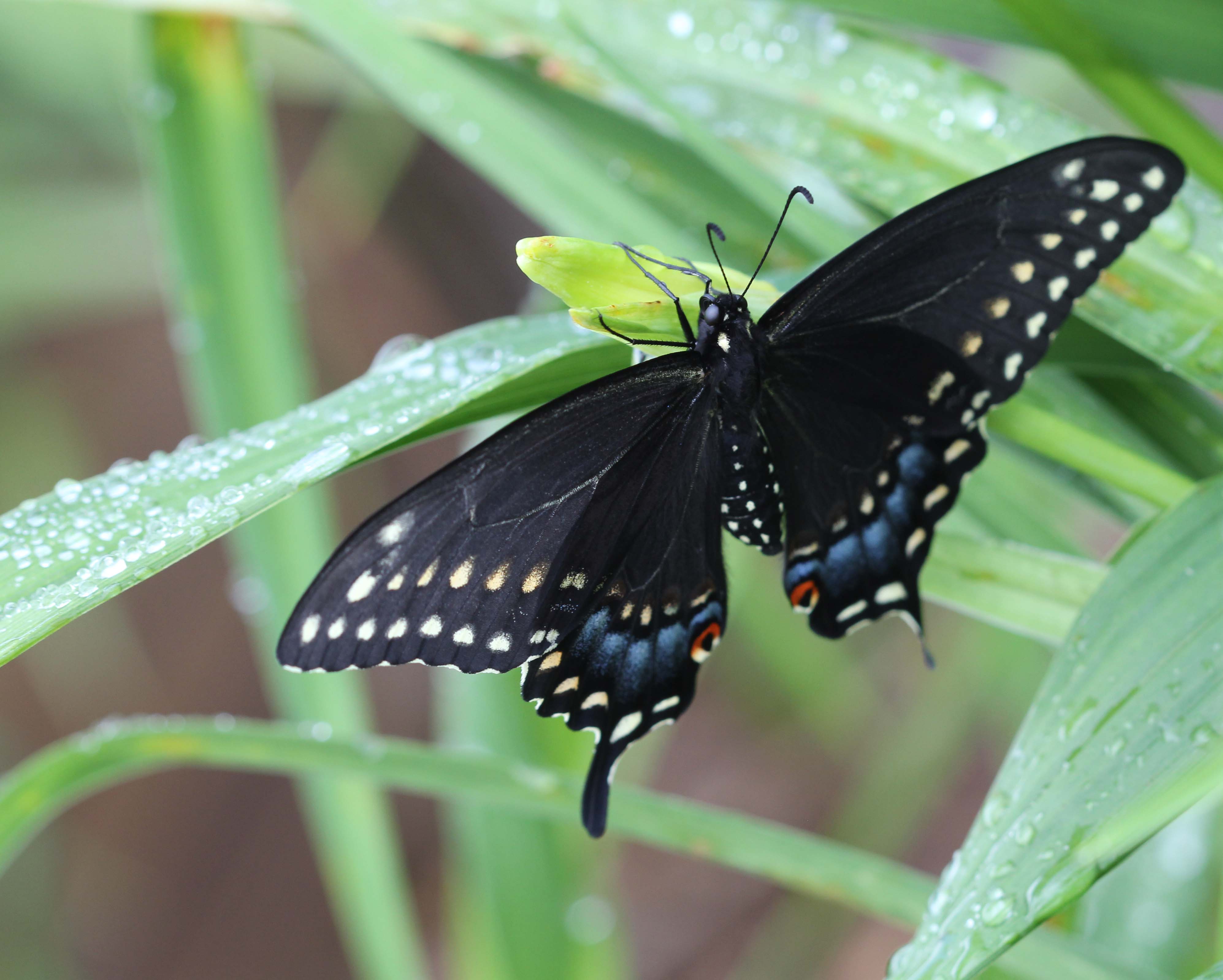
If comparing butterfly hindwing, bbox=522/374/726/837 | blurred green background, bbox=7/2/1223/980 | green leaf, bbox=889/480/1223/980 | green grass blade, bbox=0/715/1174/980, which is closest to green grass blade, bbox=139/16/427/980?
green grass blade, bbox=0/715/1174/980

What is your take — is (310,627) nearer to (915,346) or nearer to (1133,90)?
(915,346)

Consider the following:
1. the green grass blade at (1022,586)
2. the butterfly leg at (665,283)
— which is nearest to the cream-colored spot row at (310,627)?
the butterfly leg at (665,283)

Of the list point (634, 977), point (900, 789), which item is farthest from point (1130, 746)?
point (634, 977)

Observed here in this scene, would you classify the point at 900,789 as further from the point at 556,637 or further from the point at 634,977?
the point at 556,637

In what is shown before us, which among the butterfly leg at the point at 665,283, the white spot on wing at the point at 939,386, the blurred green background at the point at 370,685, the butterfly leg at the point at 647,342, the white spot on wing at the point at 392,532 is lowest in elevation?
the blurred green background at the point at 370,685

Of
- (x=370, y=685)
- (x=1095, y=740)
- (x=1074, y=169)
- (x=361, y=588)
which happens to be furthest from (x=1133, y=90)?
(x=370, y=685)

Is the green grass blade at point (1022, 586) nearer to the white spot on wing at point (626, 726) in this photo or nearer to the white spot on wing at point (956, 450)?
the white spot on wing at point (956, 450)

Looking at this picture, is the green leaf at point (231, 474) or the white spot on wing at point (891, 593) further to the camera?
the white spot on wing at point (891, 593)
